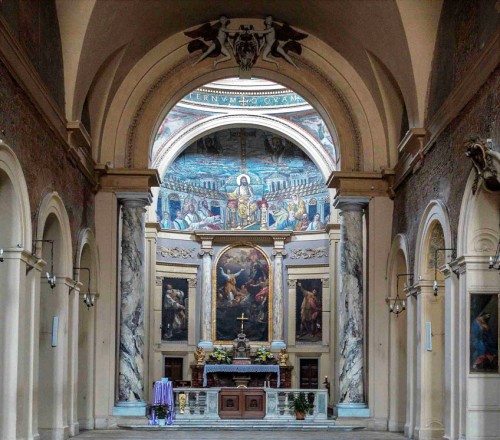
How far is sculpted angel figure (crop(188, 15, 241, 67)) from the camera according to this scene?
71.2 ft

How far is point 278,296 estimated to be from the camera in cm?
3316

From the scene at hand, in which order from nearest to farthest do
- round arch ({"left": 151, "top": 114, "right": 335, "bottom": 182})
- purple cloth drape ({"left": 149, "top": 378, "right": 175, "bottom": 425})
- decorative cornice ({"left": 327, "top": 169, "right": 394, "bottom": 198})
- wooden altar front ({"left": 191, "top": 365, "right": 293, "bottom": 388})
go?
1. decorative cornice ({"left": 327, "top": 169, "right": 394, "bottom": 198})
2. purple cloth drape ({"left": 149, "top": 378, "right": 175, "bottom": 425})
3. round arch ({"left": 151, "top": 114, "right": 335, "bottom": 182})
4. wooden altar front ({"left": 191, "top": 365, "right": 293, "bottom": 388})

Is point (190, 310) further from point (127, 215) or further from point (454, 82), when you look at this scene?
point (454, 82)

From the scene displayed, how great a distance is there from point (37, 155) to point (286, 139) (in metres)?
17.4

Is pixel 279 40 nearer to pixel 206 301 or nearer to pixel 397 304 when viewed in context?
pixel 397 304

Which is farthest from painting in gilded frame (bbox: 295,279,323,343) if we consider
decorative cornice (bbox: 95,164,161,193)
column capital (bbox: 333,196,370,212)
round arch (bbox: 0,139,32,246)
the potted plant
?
round arch (bbox: 0,139,32,246)

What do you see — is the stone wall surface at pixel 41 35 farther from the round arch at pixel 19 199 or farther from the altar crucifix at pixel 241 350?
the altar crucifix at pixel 241 350

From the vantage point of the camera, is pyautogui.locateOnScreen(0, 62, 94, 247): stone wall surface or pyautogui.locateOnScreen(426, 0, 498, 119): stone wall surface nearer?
pyautogui.locateOnScreen(0, 62, 94, 247): stone wall surface

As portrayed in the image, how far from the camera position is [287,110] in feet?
101

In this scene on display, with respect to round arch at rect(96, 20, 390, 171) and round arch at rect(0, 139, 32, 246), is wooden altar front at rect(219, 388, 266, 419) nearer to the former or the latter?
round arch at rect(96, 20, 390, 171)

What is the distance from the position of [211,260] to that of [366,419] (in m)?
13.1

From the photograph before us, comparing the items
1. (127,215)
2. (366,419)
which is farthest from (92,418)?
(366,419)

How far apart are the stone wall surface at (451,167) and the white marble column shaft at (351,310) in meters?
1.27

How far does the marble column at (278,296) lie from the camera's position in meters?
32.8
